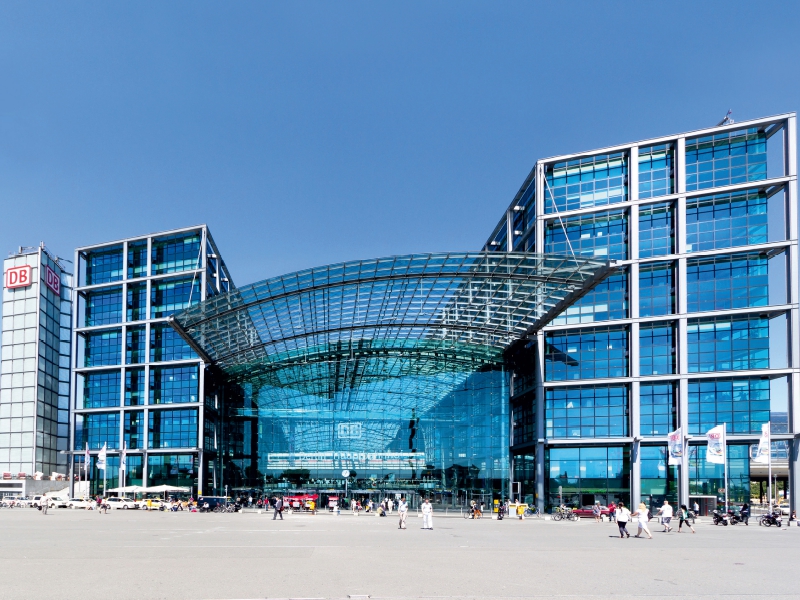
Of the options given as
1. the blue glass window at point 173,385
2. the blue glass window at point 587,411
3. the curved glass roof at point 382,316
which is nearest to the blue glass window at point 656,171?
the curved glass roof at point 382,316

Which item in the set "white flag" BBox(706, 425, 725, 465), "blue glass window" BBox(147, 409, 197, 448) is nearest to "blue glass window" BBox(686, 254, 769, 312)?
"white flag" BBox(706, 425, 725, 465)

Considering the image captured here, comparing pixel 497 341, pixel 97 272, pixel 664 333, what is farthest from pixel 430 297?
pixel 97 272

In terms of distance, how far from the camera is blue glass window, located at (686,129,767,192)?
63.1 meters

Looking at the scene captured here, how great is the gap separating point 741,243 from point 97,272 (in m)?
65.3

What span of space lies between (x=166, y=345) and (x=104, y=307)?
1006 centimetres

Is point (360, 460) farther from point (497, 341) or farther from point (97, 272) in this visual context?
point (97, 272)

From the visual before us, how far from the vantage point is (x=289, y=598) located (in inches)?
548

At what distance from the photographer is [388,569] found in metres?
18.6

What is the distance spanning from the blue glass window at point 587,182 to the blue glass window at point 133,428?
4729cm

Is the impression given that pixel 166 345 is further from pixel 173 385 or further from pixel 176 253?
pixel 176 253

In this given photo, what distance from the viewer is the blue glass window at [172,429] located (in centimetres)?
8394

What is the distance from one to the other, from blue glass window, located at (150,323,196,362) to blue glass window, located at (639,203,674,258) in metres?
45.3

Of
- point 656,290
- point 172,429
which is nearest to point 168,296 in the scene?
point 172,429

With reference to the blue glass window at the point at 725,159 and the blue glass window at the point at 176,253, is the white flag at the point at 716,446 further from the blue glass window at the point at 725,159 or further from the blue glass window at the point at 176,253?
the blue glass window at the point at 176,253
